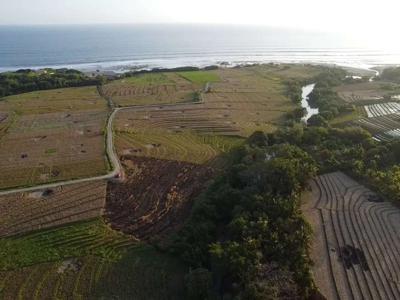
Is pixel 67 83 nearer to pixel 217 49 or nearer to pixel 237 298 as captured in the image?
pixel 237 298

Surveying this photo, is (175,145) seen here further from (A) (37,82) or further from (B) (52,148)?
(A) (37,82)

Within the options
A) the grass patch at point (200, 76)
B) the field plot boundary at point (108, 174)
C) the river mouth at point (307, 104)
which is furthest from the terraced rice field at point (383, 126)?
the grass patch at point (200, 76)

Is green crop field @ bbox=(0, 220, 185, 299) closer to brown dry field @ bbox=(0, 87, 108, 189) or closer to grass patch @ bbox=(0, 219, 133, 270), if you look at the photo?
grass patch @ bbox=(0, 219, 133, 270)

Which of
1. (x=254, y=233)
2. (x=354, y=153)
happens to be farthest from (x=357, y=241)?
(x=354, y=153)

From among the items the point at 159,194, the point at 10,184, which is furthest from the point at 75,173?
the point at 159,194

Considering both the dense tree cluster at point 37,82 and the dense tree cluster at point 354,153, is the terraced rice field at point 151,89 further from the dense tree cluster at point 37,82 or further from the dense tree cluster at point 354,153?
the dense tree cluster at point 354,153

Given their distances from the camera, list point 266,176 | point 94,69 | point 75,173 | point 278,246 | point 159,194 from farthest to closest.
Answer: point 94,69 → point 75,173 → point 159,194 → point 266,176 → point 278,246
